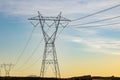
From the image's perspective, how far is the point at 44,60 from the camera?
63156mm

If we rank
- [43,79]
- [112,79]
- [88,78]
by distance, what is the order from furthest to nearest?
[43,79] < [112,79] < [88,78]

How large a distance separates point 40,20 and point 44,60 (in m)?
6.19

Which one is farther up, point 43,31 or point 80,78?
point 43,31

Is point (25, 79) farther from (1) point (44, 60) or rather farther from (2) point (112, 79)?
(2) point (112, 79)

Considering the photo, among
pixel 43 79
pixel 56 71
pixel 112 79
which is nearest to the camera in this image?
pixel 112 79

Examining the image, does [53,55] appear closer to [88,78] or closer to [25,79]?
[25,79]

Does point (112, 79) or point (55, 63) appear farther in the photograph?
point (55, 63)

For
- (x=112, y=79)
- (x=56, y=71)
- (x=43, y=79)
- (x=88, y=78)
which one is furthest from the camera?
(x=56, y=71)

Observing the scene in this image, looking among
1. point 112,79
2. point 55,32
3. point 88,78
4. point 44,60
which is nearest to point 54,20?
point 55,32

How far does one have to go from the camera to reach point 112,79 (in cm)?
5250

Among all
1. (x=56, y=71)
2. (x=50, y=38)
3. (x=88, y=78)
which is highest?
(x=50, y=38)

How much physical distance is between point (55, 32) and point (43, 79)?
7.29 metres

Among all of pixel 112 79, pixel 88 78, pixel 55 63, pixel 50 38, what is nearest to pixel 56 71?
pixel 55 63

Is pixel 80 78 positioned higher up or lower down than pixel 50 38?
lower down
